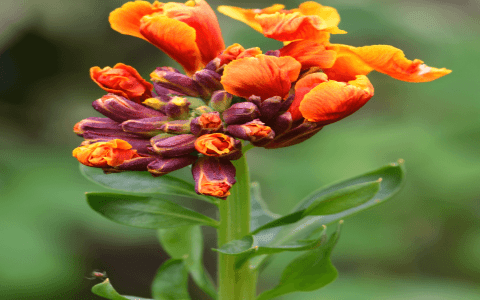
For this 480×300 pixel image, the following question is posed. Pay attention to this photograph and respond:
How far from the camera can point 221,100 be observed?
3.64 feet

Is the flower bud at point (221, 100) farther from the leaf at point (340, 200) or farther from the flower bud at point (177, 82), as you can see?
the leaf at point (340, 200)

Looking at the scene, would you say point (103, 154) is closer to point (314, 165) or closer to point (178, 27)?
point (178, 27)

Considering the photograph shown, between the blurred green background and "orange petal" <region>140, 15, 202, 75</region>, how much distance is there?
182 centimetres

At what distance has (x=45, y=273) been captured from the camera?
8.80 ft

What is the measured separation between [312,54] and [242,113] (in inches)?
9.2

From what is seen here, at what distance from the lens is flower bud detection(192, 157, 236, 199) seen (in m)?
1.00

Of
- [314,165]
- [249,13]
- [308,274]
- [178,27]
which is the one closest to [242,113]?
[178,27]

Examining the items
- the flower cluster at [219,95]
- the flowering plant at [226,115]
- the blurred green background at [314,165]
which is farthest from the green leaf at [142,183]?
the blurred green background at [314,165]

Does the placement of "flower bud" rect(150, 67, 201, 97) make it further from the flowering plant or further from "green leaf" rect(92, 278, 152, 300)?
"green leaf" rect(92, 278, 152, 300)

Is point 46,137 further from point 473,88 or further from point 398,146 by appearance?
point 473,88

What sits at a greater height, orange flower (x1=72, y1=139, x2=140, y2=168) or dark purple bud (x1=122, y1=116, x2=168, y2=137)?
dark purple bud (x1=122, y1=116, x2=168, y2=137)

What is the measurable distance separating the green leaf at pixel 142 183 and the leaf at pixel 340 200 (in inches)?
10.5

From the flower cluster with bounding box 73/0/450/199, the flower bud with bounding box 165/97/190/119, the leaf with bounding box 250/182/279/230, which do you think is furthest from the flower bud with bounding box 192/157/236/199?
the leaf with bounding box 250/182/279/230

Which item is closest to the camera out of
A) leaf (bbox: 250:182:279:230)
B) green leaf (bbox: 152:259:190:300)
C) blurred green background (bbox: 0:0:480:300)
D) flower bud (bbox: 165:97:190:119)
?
flower bud (bbox: 165:97:190:119)
